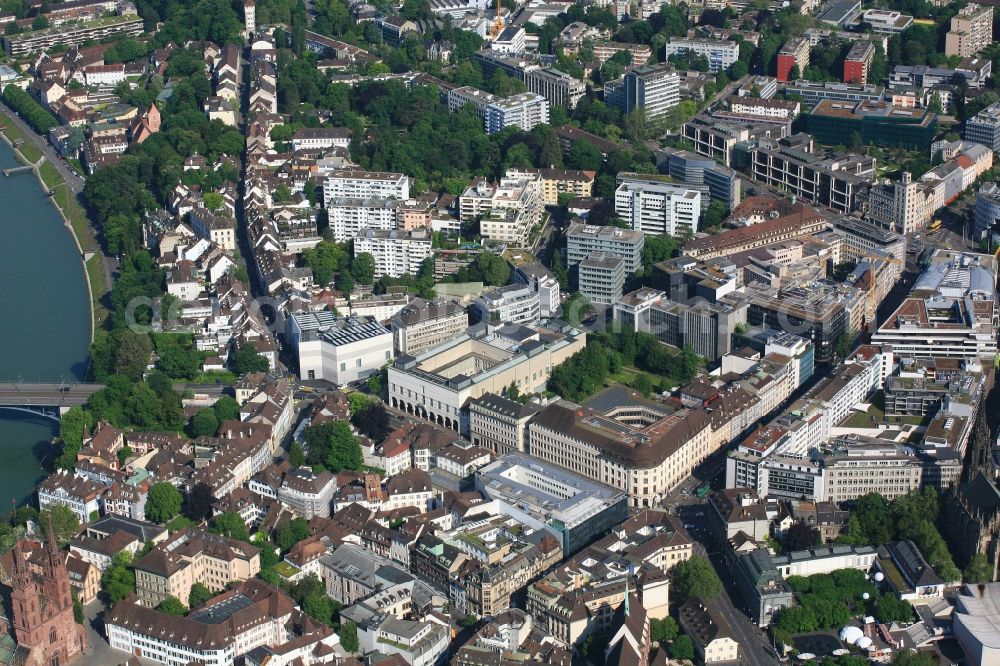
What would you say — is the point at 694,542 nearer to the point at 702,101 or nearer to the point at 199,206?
the point at 199,206

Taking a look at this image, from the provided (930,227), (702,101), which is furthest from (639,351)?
(702,101)

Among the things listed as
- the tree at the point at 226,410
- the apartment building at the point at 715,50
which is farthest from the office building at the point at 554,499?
the apartment building at the point at 715,50

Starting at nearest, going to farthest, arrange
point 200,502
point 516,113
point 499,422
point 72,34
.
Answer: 1. point 200,502
2. point 499,422
3. point 516,113
4. point 72,34

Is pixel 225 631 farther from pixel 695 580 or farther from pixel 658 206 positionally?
pixel 658 206

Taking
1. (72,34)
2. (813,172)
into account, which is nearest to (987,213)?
(813,172)

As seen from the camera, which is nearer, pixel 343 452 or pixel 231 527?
pixel 231 527

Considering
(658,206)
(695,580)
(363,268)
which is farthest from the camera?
(658,206)
